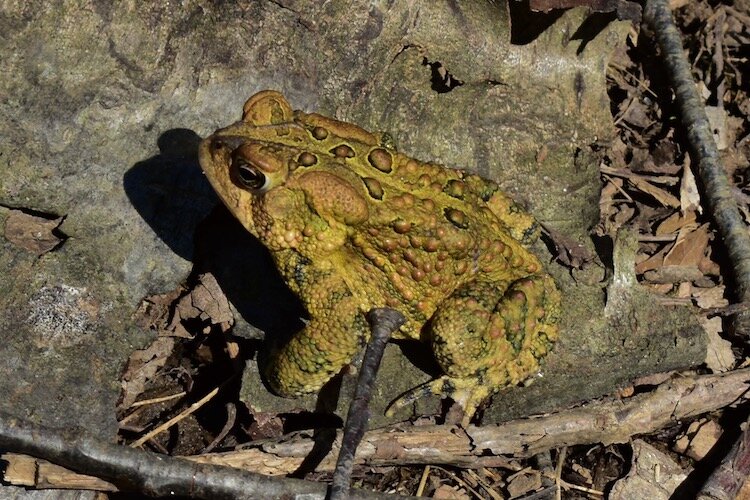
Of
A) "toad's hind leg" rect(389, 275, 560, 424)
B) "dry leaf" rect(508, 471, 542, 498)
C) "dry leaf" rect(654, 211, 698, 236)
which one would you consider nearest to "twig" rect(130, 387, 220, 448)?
"toad's hind leg" rect(389, 275, 560, 424)

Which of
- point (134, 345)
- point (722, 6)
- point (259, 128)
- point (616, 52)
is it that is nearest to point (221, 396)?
point (134, 345)

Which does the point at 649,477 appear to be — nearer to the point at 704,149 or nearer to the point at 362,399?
the point at 362,399

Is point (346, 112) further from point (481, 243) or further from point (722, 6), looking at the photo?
point (722, 6)

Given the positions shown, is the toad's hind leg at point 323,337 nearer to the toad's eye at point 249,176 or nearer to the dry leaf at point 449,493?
the toad's eye at point 249,176

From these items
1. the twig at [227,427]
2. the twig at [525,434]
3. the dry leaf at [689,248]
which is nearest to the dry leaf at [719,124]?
the dry leaf at [689,248]

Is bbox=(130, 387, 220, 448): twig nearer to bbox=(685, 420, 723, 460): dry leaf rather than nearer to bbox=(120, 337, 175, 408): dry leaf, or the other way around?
bbox=(120, 337, 175, 408): dry leaf

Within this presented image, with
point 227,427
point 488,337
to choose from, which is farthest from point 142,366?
point 488,337
